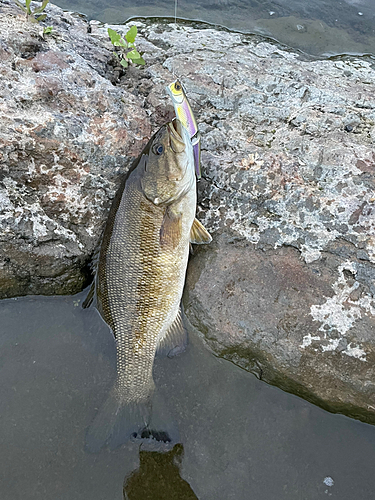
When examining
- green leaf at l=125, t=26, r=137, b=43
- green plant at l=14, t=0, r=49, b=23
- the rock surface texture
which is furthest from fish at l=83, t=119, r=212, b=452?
green plant at l=14, t=0, r=49, b=23

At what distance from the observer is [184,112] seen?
319cm

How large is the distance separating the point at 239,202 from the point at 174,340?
1285 mm

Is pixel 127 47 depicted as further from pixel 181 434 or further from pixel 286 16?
pixel 181 434

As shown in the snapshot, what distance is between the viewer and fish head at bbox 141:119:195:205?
3.13 meters

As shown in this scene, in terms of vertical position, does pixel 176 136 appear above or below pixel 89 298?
above

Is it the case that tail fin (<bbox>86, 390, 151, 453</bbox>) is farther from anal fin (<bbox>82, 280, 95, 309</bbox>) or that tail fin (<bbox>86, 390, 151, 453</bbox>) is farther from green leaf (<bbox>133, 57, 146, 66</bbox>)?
green leaf (<bbox>133, 57, 146, 66</bbox>)

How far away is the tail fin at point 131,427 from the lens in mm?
2742

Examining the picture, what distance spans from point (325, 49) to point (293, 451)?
5303 millimetres

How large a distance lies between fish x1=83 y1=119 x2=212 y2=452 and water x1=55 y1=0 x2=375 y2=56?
12.1 feet

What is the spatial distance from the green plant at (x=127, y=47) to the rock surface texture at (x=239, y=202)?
411 millimetres

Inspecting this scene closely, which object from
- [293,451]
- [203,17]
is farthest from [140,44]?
[293,451]

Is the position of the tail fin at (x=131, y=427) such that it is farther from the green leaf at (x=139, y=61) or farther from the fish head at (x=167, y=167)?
the green leaf at (x=139, y=61)

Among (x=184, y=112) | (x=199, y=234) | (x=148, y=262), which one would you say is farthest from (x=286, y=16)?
(x=148, y=262)

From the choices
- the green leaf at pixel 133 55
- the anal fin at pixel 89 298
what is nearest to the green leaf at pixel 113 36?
the green leaf at pixel 133 55
